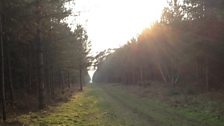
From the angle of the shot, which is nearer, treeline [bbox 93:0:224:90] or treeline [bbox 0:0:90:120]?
treeline [bbox 0:0:90:120]

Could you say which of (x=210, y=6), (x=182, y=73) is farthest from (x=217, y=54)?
(x=182, y=73)

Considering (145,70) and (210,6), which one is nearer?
(210,6)

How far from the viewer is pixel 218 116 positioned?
782 inches

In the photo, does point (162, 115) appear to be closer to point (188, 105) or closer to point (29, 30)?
point (188, 105)

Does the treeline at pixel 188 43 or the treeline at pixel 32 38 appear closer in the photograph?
the treeline at pixel 32 38

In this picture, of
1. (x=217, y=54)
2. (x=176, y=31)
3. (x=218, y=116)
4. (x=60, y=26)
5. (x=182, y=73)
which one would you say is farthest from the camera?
(x=182, y=73)

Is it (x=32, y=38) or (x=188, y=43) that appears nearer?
(x=32, y=38)

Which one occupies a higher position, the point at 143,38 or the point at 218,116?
the point at 143,38

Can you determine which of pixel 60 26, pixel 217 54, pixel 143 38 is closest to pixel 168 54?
pixel 143 38

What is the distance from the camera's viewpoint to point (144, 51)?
7044 cm

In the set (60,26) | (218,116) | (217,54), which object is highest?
(60,26)

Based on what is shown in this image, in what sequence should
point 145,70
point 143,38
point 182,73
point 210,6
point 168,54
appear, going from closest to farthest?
point 210,6, point 168,54, point 182,73, point 143,38, point 145,70

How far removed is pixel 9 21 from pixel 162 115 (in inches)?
369

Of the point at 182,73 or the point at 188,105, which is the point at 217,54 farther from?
the point at 182,73
